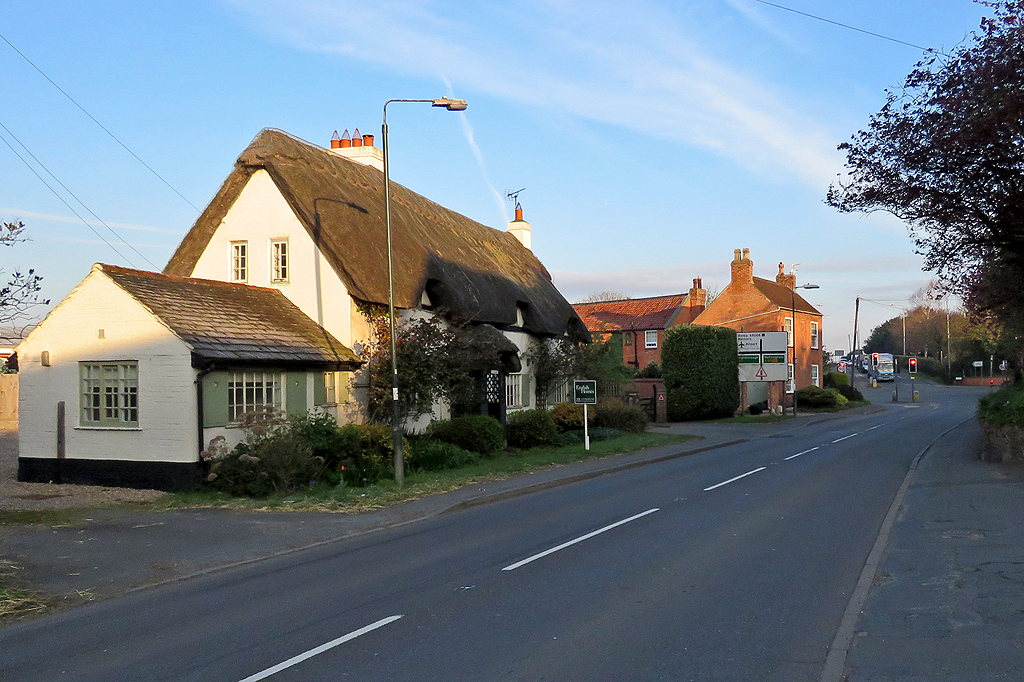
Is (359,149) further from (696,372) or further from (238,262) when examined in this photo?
(696,372)

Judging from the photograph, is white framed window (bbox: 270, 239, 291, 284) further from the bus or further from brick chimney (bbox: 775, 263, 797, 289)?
the bus

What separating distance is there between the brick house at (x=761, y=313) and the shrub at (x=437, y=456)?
125 feet

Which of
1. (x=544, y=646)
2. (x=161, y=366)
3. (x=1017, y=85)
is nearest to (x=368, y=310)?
(x=161, y=366)

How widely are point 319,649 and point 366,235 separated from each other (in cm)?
1777

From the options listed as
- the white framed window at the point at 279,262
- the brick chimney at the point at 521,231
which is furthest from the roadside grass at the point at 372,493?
the brick chimney at the point at 521,231

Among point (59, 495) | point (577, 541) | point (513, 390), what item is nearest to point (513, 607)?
point (577, 541)

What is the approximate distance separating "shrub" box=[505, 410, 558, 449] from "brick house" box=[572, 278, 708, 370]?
37026 millimetres

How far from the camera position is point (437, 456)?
21.4m

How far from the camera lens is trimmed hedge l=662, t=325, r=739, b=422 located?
45594mm

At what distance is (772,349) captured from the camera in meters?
45.5

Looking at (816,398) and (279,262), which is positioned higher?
(279,262)

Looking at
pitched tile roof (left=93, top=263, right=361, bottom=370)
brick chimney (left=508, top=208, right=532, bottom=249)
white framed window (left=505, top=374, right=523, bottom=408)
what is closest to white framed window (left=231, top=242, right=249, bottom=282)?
pitched tile roof (left=93, top=263, right=361, bottom=370)

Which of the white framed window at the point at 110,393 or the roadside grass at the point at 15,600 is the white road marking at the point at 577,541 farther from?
the white framed window at the point at 110,393

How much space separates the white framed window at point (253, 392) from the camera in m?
18.1
